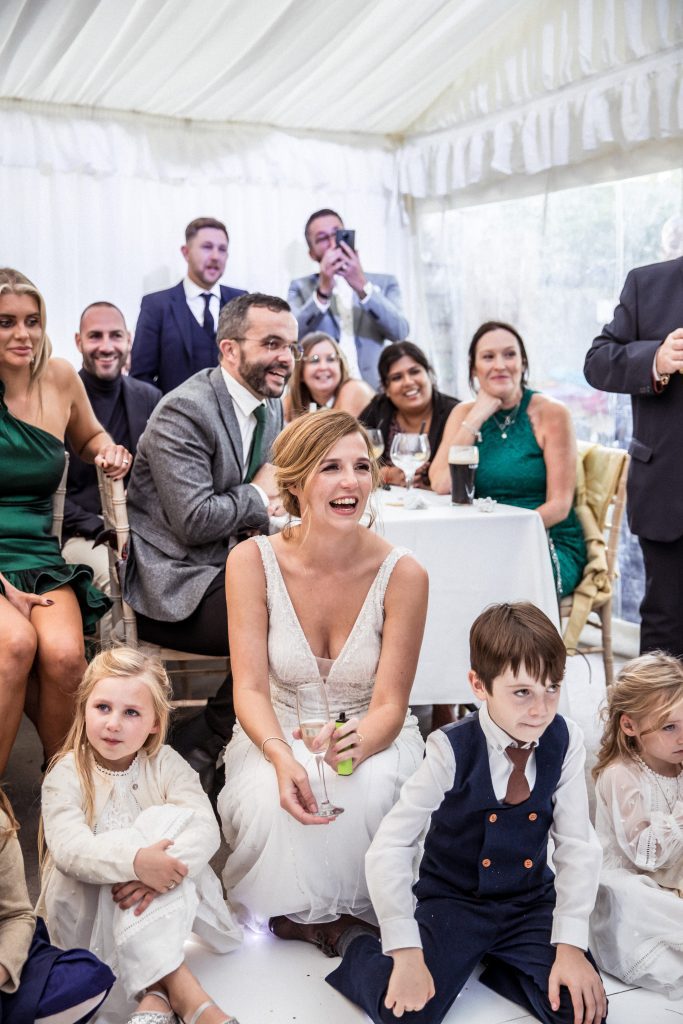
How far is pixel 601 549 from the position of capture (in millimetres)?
3506

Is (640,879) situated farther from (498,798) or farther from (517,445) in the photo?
(517,445)

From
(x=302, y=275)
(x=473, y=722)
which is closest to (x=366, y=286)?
(x=302, y=275)

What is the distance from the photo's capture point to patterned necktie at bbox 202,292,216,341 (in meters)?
5.16

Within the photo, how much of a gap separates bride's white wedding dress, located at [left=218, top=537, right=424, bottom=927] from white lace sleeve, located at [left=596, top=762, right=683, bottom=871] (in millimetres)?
400

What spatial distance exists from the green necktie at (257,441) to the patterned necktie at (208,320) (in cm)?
220

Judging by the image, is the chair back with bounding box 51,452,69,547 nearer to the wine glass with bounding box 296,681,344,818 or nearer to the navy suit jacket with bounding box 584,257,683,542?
the wine glass with bounding box 296,681,344,818

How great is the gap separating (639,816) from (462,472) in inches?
47.6

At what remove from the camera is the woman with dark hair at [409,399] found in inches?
154

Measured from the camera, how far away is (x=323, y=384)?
14.9 feet

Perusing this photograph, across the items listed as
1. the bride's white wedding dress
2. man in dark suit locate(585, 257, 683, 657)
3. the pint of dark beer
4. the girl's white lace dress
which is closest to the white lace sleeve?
the girl's white lace dress

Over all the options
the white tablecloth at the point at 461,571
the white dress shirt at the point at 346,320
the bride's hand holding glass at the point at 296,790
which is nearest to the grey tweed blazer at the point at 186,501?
the white tablecloth at the point at 461,571

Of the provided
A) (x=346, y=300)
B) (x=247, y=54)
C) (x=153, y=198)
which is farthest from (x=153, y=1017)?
(x=346, y=300)

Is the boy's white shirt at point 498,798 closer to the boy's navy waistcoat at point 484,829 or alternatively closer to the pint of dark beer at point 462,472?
the boy's navy waistcoat at point 484,829

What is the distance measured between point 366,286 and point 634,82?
6.37 ft
